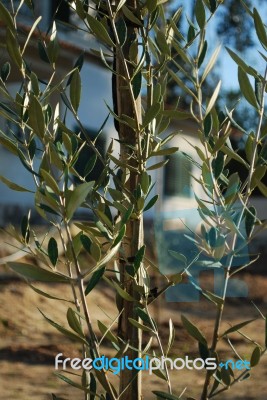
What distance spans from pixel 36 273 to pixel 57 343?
4088mm

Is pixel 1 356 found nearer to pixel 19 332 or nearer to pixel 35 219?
pixel 19 332

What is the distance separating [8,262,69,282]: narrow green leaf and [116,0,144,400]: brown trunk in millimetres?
230

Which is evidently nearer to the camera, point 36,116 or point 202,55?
point 36,116

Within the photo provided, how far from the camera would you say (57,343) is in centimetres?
484

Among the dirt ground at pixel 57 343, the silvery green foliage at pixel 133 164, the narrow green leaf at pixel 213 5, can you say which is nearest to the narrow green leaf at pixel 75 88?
the silvery green foliage at pixel 133 164

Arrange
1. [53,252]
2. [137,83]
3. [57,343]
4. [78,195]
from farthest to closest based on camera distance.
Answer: [57,343], [137,83], [53,252], [78,195]

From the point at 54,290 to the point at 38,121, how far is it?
5456 mm

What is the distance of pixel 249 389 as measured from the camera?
3.92m

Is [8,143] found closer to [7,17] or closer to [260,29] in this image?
[7,17]

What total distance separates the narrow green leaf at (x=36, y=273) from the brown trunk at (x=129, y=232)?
0.23 metres

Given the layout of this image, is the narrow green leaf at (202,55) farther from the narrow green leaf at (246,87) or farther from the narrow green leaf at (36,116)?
the narrow green leaf at (36,116)

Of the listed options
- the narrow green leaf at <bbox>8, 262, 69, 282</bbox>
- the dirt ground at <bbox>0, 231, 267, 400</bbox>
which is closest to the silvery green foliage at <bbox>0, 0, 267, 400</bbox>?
the narrow green leaf at <bbox>8, 262, 69, 282</bbox>

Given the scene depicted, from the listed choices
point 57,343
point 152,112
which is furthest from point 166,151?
point 57,343

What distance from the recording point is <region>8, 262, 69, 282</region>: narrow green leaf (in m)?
0.85
